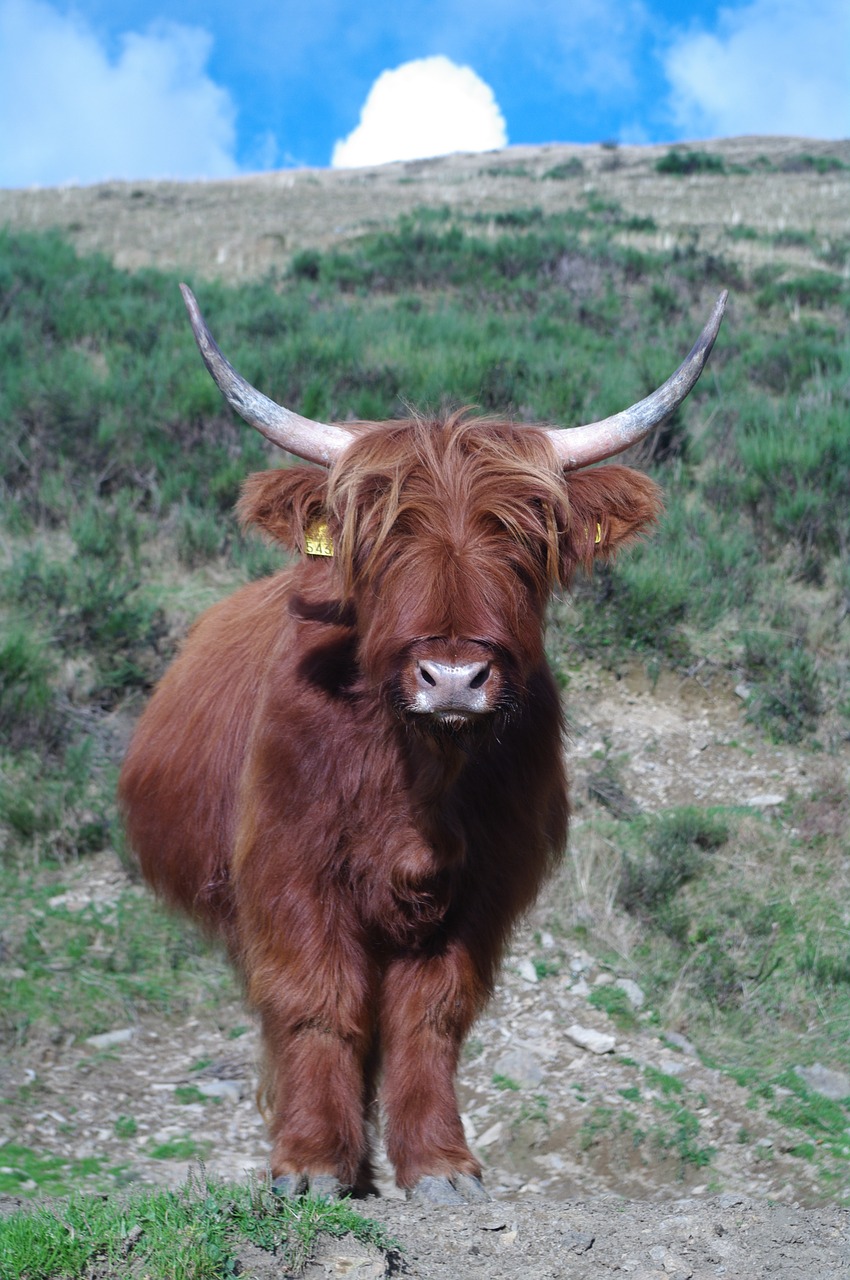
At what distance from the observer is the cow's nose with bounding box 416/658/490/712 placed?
10.2ft

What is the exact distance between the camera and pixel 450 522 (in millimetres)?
3461

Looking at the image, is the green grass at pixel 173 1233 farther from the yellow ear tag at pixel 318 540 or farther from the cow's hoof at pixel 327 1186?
the yellow ear tag at pixel 318 540

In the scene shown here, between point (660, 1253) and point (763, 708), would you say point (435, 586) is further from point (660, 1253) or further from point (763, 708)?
point (763, 708)

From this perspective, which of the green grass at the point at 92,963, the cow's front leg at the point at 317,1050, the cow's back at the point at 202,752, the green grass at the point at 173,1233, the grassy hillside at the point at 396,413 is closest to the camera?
the green grass at the point at 173,1233

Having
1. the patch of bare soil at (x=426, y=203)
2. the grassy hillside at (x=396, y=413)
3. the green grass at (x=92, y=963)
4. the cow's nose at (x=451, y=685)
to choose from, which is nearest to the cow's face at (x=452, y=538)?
the cow's nose at (x=451, y=685)

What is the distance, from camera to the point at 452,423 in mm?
3832

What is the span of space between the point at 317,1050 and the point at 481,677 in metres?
1.38

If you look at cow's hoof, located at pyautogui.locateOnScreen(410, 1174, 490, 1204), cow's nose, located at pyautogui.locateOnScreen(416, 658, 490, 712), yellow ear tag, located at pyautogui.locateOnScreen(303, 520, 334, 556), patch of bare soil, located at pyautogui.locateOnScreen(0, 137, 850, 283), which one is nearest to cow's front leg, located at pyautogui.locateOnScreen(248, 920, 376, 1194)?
cow's hoof, located at pyautogui.locateOnScreen(410, 1174, 490, 1204)

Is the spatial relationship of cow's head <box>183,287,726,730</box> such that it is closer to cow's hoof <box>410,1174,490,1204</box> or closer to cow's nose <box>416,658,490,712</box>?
cow's nose <box>416,658,490,712</box>

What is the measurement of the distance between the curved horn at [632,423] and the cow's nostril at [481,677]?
1059 millimetres

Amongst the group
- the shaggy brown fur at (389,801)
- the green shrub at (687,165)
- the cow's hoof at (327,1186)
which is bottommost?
the cow's hoof at (327,1186)

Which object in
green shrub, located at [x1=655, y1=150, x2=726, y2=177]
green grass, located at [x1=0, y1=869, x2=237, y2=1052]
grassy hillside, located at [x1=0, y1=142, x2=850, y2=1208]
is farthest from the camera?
green shrub, located at [x1=655, y1=150, x2=726, y2=177]

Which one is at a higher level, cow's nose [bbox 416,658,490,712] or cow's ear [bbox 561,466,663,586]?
cow's ear [bbox 561,466,663,586]

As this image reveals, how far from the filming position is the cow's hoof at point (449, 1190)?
11.7ft
